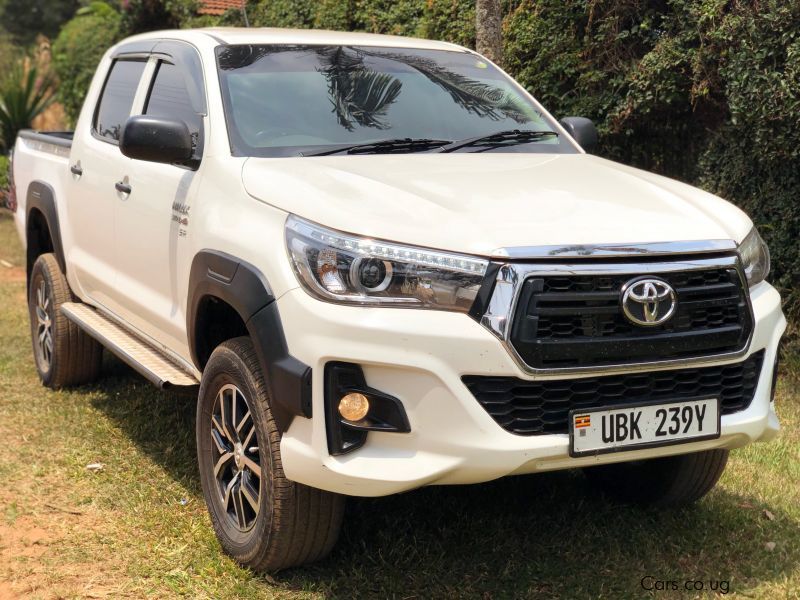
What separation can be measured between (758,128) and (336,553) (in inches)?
144

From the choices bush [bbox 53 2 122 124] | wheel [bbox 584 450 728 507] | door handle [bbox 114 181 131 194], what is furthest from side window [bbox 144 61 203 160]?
bush [bbox 53 2 122 124]

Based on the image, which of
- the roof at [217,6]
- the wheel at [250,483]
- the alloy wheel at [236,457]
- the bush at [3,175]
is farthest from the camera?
the bush at [3,175]

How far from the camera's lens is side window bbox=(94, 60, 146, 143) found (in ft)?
16.8

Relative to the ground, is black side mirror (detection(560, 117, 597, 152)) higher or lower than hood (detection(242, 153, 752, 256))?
lower

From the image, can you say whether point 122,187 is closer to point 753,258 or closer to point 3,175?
point 753,258

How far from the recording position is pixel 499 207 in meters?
3.25

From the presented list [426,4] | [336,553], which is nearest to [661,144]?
[426,4]

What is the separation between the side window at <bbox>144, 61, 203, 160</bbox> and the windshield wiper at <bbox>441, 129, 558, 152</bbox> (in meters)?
1.00

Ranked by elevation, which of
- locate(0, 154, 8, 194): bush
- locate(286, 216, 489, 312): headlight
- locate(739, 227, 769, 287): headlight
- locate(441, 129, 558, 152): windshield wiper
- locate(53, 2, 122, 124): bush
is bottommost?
locate(0, 154, 8, 194): bush

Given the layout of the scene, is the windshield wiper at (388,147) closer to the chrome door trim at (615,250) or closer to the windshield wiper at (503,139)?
the windshield wiper at (503,139)

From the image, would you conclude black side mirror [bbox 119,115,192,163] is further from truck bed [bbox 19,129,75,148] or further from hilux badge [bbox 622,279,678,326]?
truck bed [bbox 19,129,75,148]

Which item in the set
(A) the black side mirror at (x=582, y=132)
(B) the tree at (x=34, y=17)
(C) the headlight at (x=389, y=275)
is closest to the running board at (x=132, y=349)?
(C) the headlight at (x=389, y=275)

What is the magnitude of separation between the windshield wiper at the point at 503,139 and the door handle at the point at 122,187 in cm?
149

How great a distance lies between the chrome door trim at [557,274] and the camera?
2.97m
